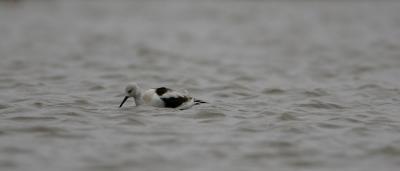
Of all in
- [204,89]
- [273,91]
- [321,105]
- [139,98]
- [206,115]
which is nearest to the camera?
[206,115]

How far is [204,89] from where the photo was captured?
554 inches

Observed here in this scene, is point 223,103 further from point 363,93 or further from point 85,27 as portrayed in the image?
point 85,27

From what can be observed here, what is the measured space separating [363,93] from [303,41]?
28.5 feet

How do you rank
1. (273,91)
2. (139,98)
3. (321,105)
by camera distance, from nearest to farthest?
(139,98)
(321,105)
(273,91)

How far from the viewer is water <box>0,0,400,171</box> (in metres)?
8.65

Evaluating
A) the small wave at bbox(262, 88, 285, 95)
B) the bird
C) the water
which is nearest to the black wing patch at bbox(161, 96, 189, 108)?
the bird

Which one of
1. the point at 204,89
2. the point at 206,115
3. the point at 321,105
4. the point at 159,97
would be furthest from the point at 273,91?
the point at 159,97

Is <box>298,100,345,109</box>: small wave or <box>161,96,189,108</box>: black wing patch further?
<box>298,100,345,109</box>: small wave

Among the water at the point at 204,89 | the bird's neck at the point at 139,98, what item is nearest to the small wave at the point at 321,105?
the water at the point at 204,89

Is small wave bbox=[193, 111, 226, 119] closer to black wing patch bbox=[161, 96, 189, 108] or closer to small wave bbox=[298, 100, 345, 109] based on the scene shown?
black wing patch bbox=[161, 96, 189, 108]

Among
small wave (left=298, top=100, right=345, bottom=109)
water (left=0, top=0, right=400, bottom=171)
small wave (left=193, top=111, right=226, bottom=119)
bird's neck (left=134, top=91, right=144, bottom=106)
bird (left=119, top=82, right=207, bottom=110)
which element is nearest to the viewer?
water (left=0, top=0, right=400, bottom=171)

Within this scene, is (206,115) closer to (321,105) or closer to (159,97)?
(159,97)

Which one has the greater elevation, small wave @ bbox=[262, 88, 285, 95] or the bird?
the bird

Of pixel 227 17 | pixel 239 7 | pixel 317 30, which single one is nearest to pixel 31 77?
pixel 317 30
